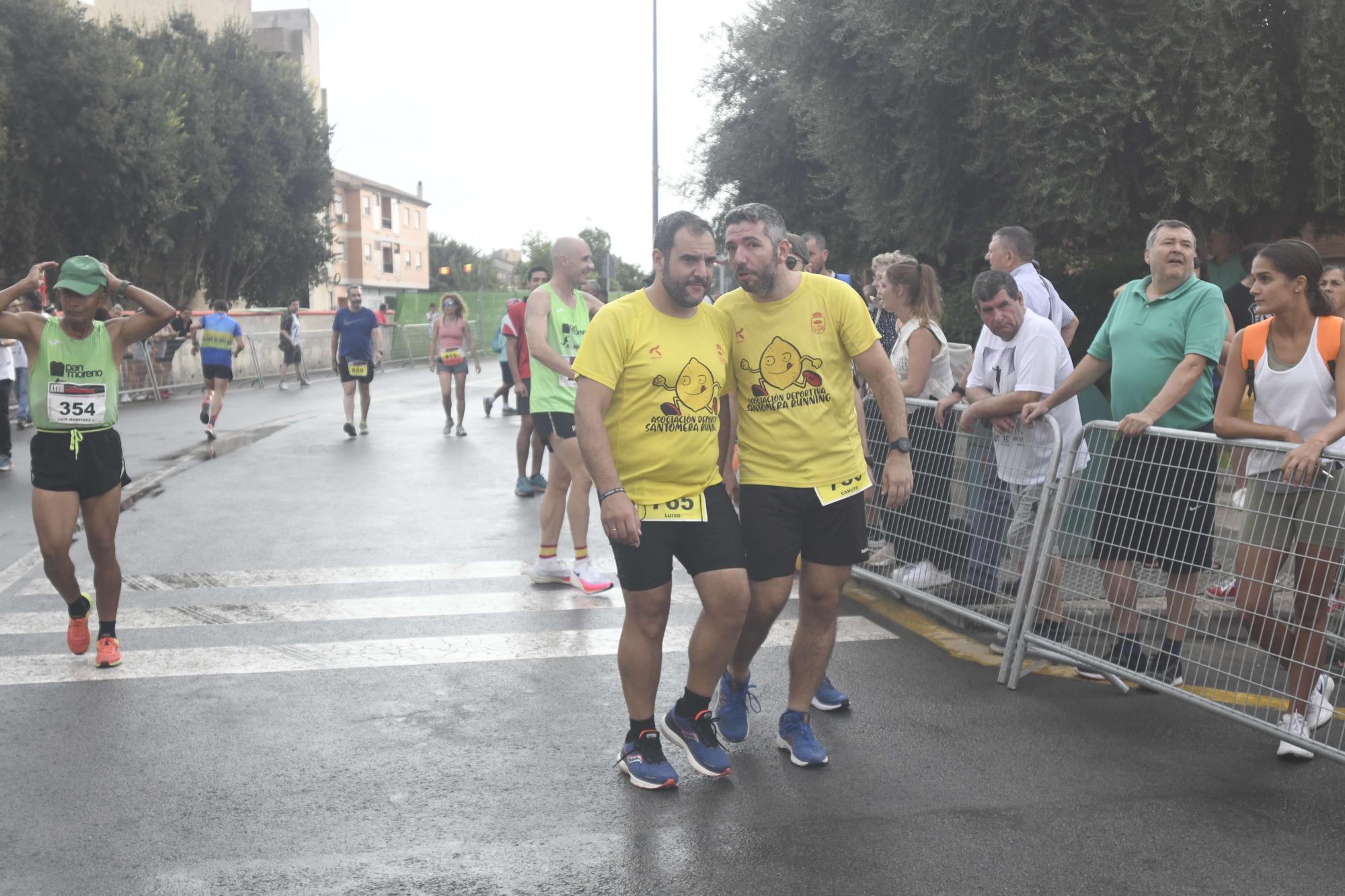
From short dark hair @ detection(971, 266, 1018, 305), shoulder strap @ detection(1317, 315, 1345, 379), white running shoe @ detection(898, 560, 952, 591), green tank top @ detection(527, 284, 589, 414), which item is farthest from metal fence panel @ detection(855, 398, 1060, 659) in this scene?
green tank top @ detection(527, 284, 589, 414)

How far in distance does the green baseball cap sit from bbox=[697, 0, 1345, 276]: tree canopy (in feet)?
30.3

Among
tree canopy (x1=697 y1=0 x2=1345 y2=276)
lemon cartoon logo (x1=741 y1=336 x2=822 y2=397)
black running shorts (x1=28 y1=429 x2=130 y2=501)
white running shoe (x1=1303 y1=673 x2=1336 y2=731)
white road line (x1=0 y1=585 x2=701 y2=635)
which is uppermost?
tree canopy (x1=697 y1=0 x2=1345 y2=276)

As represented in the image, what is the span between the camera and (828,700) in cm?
515

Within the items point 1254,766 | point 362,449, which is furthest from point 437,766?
point 362,449

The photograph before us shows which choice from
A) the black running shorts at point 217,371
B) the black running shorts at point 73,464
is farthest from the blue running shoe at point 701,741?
the black running shorts at point 217,371

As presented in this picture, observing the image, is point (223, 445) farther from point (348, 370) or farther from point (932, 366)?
point (932, 366)

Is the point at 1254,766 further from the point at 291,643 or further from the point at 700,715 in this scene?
the point at 291,643

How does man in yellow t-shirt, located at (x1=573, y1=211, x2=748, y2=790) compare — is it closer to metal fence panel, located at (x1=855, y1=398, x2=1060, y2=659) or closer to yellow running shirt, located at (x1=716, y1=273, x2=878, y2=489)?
yellow running shirt, located at (x1=716, y1=273, x2=878, y2=489)

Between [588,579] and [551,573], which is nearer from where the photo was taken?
[588,579]

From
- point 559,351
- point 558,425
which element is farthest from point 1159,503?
point 559,351

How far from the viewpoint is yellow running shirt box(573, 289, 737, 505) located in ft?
13.9

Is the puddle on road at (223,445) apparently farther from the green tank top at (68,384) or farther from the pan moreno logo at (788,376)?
the pan moreno logo at (788,376)

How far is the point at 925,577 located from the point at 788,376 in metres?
2.49

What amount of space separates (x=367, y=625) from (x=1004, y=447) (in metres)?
3.37
